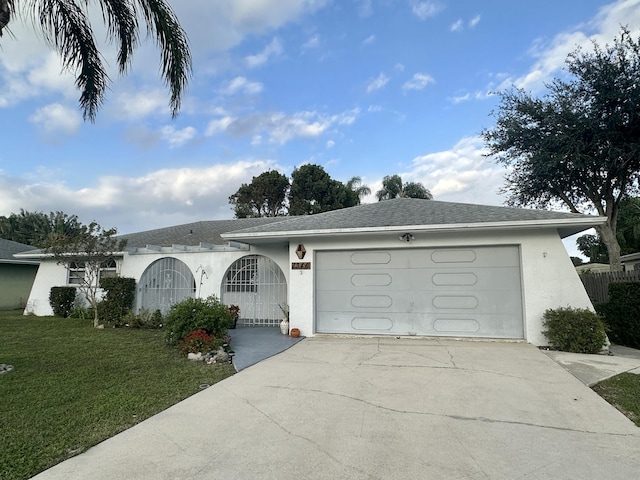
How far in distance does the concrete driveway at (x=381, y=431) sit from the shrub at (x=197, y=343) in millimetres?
1852

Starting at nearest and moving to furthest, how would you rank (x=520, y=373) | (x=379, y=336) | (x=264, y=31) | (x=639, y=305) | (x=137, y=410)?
(x=137, y=410)
(x=520, y=373)
(x=639, y=305)
(x=379, y=336)
(x=264, y=31)

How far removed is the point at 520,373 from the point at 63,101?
37.1ft

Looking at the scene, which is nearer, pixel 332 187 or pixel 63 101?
pixel 63 101

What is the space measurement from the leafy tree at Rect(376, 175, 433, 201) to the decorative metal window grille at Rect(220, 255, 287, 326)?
17959 mm

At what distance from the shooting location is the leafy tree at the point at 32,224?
35031 mm

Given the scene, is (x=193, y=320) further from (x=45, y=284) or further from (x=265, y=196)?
(x=265, y=196)

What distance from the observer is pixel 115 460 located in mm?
3082

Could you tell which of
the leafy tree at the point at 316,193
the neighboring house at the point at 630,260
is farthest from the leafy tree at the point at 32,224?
the neighboring house at the point at 630,260

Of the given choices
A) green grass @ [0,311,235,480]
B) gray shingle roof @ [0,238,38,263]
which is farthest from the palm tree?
gray shingle roof @ [0,238,38,263]

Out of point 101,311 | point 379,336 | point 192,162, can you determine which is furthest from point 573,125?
point 101,311

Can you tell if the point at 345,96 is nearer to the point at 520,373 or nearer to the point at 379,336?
the point at 379,336

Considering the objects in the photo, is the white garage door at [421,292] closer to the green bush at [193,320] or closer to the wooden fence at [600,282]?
the green bush at [193,320]

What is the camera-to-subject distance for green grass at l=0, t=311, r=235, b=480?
11.1 ft

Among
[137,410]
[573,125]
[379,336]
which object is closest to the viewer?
[137,410]
